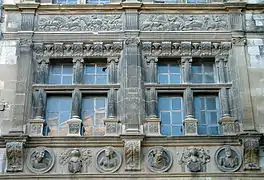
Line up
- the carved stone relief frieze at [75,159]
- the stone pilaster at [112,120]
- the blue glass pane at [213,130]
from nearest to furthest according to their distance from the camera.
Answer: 1. the carved stone relief frieze at [75,159]
2. the stone pilaster at [112,120]
3. the blue glass pane at [213,130]

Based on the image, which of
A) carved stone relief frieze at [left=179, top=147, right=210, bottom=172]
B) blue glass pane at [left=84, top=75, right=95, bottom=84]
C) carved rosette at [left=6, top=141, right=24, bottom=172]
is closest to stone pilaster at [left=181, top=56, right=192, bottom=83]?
carved stone relief frieze at [left=179, top=147, right=210, bottom=172]

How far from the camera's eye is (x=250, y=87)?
54.8 ft

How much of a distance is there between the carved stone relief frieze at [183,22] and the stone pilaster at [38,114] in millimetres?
3779

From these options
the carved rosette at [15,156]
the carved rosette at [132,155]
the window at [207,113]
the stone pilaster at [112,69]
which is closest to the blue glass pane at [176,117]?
the window at [207,113]

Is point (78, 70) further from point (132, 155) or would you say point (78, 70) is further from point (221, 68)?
point (221, 68)

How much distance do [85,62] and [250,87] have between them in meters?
5.00

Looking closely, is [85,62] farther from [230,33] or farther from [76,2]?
[230,33]

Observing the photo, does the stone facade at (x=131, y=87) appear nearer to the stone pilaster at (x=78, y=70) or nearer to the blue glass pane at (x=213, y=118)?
the stone pilaster at (x=78, y=70)

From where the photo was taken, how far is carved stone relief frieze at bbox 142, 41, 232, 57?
17375 millimetres

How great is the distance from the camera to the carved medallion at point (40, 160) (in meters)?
15.5

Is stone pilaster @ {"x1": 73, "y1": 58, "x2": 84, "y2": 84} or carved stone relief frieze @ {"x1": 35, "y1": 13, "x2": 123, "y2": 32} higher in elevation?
carved stone relief frieze @ {"x1": 35, "y1": 13, "x2": 123, "y2": 32}

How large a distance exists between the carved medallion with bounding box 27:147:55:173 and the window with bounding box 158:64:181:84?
159 inches

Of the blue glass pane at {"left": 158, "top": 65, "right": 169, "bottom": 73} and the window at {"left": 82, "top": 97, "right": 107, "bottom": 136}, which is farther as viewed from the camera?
the blue glass pane at {"left": 158, "top": 65, "right": 169, "bottom": 73}

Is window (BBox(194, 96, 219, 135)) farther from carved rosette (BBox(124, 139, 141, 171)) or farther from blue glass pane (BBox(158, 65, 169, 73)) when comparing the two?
carved rosette (BBox(124, 139, 141, 171))
